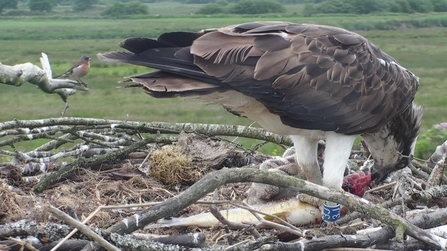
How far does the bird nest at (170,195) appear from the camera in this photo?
3.66 metres

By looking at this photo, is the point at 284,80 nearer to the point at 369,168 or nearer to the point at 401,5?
the point at 369,168

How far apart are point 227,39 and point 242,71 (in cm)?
29

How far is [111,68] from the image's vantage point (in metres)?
Result: 30.0

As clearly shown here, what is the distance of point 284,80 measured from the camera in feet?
15.5

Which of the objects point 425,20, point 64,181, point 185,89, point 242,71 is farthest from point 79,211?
point 425,20

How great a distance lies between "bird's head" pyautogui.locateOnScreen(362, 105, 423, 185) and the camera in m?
5.46

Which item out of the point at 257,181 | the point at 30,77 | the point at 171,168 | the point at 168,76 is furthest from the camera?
the point at 171,168

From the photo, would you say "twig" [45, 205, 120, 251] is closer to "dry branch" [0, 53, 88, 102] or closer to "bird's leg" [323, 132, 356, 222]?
"dry branch" [0, 53, 88, 102]

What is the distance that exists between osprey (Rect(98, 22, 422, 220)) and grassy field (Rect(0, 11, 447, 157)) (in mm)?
3198

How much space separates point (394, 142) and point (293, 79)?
128cm

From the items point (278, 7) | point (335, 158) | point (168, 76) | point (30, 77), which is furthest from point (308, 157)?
point (278, 7)

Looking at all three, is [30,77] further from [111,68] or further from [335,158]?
[111,68]

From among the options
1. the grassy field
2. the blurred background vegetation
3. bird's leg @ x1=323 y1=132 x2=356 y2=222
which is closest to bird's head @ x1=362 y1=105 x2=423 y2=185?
bird's leg @ x1=323 y1=132 x2=356 y2=222

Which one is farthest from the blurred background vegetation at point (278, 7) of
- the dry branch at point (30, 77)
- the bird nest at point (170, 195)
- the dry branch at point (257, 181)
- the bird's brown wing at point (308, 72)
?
the dry branch at point (257, 181)
